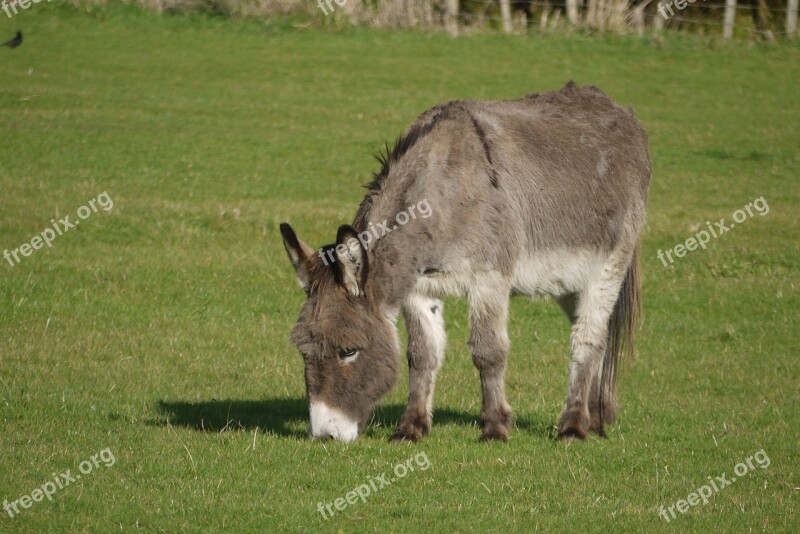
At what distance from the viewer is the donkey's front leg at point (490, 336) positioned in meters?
7.64

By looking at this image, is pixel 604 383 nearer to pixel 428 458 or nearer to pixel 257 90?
pixel 428 458

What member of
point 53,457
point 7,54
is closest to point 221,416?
point 53,457

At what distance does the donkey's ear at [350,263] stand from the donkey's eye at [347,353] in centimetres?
36

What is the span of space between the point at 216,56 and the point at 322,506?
63.1ft

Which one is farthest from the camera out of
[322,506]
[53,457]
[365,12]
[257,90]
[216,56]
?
[365,12]

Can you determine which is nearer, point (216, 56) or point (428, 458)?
point (428, 458)

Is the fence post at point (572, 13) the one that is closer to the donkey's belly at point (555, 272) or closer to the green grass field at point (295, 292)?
the green grass field at point (295, 292)

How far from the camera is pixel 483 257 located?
7602 mm

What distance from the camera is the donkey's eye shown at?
283 inches

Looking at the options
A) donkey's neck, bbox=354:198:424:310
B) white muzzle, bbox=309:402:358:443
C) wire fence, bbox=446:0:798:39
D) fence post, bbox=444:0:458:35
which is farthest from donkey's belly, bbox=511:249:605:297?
wire fence, bbox=446:0:798:39

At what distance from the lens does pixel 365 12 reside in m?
27.2

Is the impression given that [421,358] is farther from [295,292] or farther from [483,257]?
[295,292]

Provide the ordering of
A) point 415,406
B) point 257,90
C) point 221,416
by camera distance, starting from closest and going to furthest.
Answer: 1. point 415,406
2. point 221,416
3. point 257,90

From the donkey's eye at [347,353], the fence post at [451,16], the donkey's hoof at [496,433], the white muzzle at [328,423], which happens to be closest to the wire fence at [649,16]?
the fence post at [451,16]
